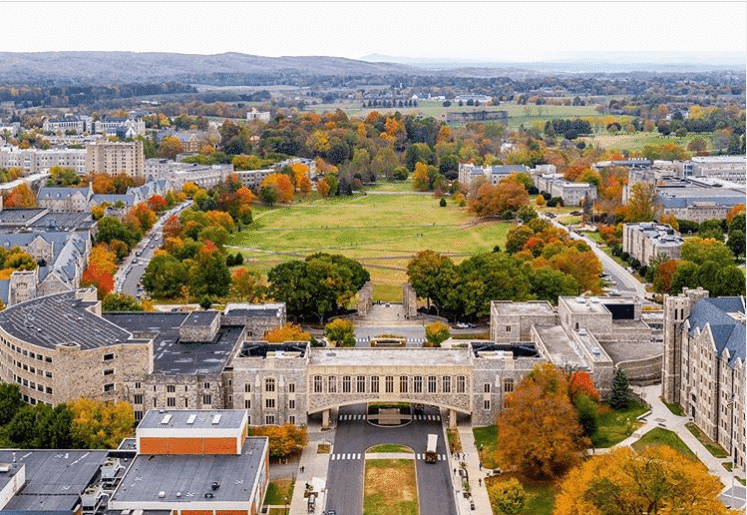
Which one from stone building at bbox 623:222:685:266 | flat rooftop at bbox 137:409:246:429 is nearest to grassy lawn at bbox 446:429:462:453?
flat rooftop at bbox 137:409:246:429

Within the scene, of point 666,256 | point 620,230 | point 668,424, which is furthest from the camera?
point 620,230

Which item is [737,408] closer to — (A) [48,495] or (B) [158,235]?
(A) [48,495]

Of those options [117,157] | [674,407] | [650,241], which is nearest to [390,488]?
[674,407]

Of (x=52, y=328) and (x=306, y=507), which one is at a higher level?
(x=52, y=328)

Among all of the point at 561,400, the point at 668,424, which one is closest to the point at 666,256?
the point at 668,424

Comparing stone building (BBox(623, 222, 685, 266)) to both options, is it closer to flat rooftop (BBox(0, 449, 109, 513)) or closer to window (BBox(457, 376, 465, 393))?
window (BBox(457, 376, 465, 393))

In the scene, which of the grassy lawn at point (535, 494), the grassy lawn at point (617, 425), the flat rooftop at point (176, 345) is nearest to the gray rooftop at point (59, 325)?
the flat rooftop at point (176, 345)
